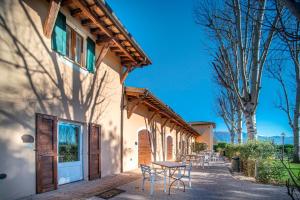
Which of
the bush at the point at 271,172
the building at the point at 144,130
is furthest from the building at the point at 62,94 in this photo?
the bush at the point at 271,172

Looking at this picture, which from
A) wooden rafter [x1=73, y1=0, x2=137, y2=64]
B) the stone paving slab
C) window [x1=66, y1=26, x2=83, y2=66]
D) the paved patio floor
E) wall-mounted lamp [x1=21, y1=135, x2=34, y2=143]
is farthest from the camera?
window [x1=66, y1=26, x2=83, y2=66]

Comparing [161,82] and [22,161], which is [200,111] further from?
[22,161]

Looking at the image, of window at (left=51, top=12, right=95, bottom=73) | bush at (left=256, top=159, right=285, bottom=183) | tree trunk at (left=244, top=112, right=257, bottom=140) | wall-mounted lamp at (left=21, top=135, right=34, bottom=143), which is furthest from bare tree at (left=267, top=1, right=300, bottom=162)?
wall-mounted lamp at (left=21, top=135, right=34, bottom=143)

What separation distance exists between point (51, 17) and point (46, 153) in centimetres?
337

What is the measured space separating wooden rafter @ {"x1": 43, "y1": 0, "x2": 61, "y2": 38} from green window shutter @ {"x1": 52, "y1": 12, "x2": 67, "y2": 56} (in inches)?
10.2

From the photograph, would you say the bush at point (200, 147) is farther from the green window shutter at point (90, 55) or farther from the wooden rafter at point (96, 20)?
the green window shutter at point (90, 55)

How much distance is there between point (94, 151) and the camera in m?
8.68

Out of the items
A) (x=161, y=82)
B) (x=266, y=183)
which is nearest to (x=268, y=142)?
(x=266, y=183)

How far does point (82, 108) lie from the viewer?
26.5 feet

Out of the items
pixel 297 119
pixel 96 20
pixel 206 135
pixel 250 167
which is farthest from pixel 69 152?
pixel 206 135

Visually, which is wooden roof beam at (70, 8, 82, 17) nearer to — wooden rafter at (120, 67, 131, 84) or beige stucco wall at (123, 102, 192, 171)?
wooden rafter at (120, 67, 131, 84)

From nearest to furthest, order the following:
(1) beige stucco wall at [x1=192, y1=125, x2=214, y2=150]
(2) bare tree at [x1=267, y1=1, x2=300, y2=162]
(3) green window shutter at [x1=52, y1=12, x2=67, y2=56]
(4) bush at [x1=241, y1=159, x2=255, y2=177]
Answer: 1. (3) green window shutter at [x1=52, y1=12, x2=67, y2=56]
2. (4) bush at [x1=241, y1=159, x2=255, y2=177]
3. (2) bare tree at [x1=267, y1=1, x2=300, y2=162]
4. (1) beige stucco wall at [x1=192, y1=125, x2=214, y2=150]

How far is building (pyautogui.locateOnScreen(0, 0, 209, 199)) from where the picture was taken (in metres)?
5.36

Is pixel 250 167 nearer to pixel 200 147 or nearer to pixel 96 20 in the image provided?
pixel 96 20
